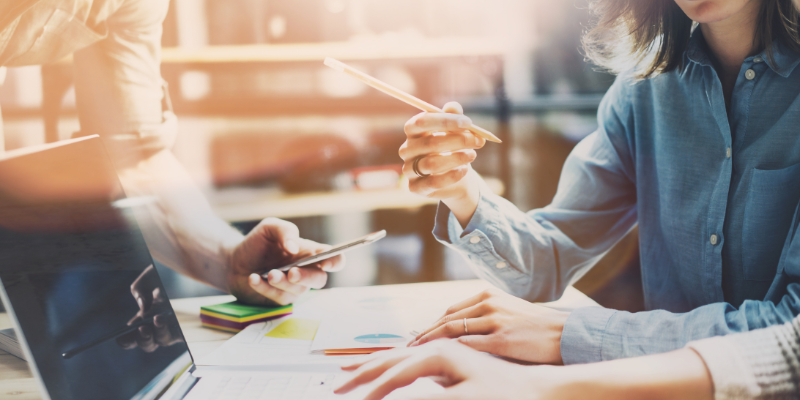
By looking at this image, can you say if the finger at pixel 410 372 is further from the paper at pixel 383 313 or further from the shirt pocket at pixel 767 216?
the shirt pocket at pixel 767 216

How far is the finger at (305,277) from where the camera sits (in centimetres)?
78

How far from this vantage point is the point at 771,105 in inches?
27.0

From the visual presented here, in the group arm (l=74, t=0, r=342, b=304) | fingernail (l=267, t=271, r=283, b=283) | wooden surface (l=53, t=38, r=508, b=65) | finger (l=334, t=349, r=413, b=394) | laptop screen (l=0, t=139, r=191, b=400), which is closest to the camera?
laptop screen (l=0, t=139, r=191, b=400)

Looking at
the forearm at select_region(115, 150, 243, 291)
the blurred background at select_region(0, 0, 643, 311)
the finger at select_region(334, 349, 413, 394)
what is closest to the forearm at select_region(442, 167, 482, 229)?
the finger at select_region(334, 349, 413, 394)

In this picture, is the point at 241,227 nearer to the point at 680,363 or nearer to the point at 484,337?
the point at 484,337

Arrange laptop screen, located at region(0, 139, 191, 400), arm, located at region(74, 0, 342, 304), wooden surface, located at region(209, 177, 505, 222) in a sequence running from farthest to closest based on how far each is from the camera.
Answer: wooden surface, located at region(209, 177, 505, 222)
arm, located at region(74, 0, 342, 304)
laptop screen, located at region(0, 139, 191, 400)

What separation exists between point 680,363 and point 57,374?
55cm

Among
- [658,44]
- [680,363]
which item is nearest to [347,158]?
[658,44]

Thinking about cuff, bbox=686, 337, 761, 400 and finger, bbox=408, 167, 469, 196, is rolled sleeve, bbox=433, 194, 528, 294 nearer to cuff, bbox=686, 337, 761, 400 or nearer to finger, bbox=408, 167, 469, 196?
finger, bbox=408, 167, 469, 196

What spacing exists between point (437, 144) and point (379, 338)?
293 millimetres

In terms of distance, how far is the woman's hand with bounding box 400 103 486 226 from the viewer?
662mm

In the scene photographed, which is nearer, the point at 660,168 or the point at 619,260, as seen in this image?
the point at 660,168

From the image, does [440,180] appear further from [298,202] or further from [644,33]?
[298,202]

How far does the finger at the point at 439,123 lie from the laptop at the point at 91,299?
1.14 feet
